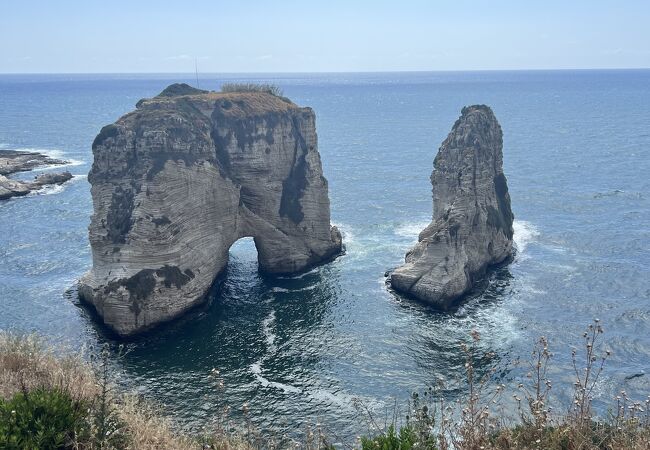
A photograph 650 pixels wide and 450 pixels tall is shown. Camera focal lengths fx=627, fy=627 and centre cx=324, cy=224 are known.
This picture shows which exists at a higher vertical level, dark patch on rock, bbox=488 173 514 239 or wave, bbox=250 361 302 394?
dark patch on rock, bbox=488 173 514 239

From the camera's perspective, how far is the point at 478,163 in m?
65.8

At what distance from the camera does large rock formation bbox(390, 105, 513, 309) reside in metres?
58.6

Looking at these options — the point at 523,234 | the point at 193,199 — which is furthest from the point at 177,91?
the point at 523,234

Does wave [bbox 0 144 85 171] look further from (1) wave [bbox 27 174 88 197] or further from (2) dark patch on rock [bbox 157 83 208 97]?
(2) dark patch on rock [bbox 157 83 208 97]

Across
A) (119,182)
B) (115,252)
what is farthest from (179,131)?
(115,252)

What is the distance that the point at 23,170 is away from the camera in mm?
121188

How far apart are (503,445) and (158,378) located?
31.1m

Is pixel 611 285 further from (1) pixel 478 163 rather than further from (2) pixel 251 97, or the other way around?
(2) pixel 251 97

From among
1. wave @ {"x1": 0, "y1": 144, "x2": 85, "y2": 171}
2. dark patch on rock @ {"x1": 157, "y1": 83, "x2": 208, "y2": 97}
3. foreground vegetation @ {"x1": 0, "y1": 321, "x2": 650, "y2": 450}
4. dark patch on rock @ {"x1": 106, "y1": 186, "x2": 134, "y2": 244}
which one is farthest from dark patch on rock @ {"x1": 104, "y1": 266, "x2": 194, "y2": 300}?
wave @ {"x1": 0, "y1": 144, "x2": 85, "y2": 171}

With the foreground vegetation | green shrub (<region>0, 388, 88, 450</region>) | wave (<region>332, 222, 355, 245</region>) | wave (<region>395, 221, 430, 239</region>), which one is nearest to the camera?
the foreground vegetation

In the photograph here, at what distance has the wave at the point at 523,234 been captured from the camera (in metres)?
72.1

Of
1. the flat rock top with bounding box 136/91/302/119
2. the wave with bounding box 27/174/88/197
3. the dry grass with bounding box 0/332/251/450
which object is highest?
the flat rock top with bounding box 136/91/302/119

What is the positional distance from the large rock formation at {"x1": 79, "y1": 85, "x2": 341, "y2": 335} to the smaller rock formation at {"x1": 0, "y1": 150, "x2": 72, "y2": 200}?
1731 inches

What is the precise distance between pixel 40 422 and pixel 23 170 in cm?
11130
